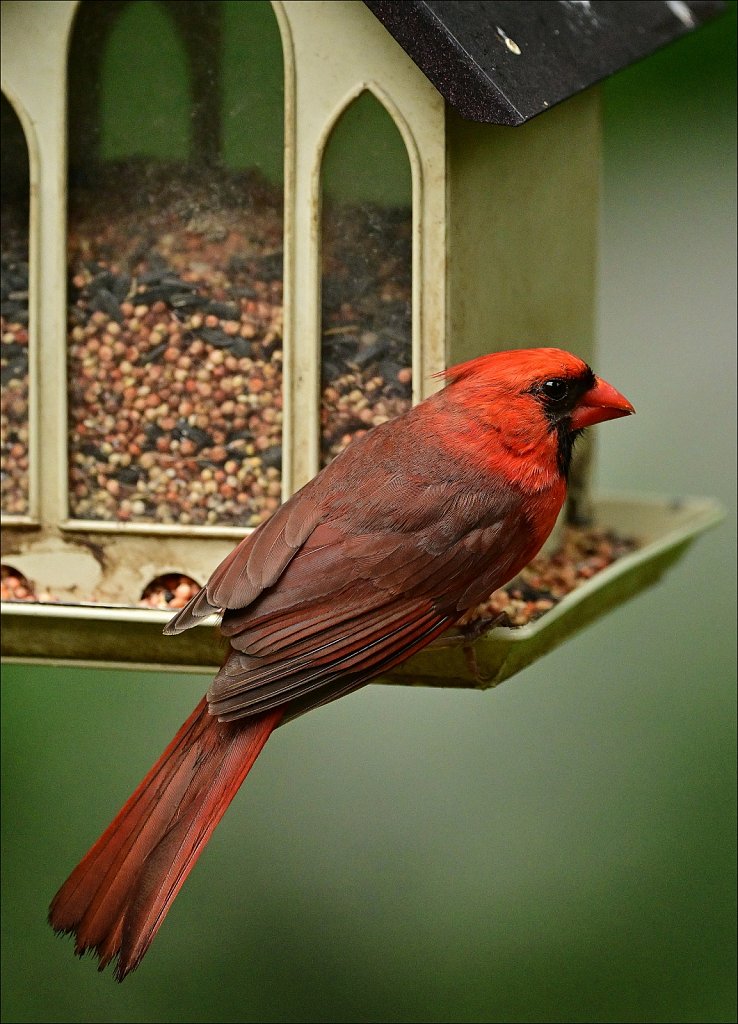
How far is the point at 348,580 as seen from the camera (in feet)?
7.70

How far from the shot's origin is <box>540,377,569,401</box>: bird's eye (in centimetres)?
246

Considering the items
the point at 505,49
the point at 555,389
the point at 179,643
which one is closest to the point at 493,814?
the point at 179,643

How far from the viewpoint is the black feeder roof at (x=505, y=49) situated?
2322mm

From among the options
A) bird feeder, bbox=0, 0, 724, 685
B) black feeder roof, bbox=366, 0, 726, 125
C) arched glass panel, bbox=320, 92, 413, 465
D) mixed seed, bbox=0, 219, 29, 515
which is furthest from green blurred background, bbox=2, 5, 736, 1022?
arched glass panel, bbox=320, 92, 413, 465

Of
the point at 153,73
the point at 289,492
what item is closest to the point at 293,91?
the point at 153,73

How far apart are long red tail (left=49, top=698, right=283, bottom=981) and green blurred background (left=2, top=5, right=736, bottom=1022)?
5.50 ft

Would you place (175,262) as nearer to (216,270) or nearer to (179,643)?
(216,270)

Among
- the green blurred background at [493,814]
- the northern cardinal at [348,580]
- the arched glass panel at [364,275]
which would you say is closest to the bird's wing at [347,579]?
the northern cardinal at [348,580]

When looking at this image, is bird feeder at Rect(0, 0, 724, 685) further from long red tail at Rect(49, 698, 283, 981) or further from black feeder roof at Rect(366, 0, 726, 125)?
long red tail at Rect(49, 698, 283, 981)

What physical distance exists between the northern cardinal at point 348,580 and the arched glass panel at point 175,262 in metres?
0.30

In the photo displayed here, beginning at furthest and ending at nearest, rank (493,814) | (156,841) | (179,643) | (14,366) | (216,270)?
(493,814)
(14,366)
(216,270)
(179,643)
(156,841)

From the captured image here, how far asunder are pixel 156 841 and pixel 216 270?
40.1 inches

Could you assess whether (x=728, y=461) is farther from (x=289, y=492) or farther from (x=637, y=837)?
(x=289, y=492)

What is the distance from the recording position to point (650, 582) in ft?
10.7
